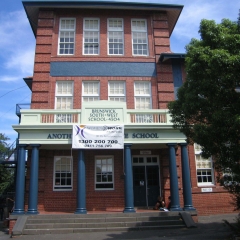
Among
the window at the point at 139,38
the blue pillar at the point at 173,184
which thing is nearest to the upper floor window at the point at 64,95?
the window at the point at 139,38

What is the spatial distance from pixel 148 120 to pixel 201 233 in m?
6.32

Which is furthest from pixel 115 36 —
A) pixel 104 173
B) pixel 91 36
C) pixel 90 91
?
pixel 104 173

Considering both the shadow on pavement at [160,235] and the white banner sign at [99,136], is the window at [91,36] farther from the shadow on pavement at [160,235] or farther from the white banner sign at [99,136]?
the shadow on pavement at [160,235]

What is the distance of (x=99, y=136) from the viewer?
1523 cm

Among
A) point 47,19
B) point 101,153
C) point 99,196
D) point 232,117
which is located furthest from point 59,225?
point 47,19

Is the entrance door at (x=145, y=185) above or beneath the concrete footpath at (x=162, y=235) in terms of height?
above

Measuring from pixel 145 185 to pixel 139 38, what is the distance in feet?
29.8

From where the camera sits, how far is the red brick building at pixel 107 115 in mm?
15266

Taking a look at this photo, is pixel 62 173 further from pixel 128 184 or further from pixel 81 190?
pixel 128 184

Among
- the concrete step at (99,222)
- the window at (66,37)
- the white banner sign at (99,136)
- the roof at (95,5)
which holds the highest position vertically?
the roof at (95,5)

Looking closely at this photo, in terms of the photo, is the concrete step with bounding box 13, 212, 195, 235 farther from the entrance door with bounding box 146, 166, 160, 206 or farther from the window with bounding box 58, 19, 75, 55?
the window with bounding box 58, 19, 75, 55

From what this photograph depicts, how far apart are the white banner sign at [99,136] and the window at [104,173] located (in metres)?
2.40

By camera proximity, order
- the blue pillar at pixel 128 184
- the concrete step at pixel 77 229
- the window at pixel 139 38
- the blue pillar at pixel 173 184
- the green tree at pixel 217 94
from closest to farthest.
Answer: the green tree at pixel 217 94 → the concrete step at pixel 77 229 → the blue pillar at pixel 128 184 → the blue pillar at pixel 173 184 → the window at pixel 139 38

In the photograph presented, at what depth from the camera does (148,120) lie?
1612 centimetres
